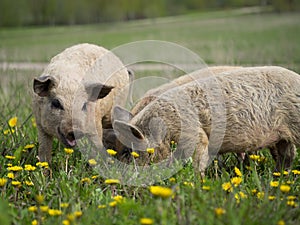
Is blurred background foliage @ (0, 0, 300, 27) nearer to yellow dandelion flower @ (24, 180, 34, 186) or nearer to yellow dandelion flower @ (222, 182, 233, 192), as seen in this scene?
yellow dandelion flower @ (24, 180, 34, 186)

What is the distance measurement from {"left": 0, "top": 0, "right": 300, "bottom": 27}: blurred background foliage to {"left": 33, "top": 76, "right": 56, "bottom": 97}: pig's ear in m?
29.3

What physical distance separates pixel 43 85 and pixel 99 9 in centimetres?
3810

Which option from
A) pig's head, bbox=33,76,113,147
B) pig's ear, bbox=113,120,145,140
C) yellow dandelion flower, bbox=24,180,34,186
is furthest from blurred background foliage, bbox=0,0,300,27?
yellow dandelion flower, bbox=24,180,34,186

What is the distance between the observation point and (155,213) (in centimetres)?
307

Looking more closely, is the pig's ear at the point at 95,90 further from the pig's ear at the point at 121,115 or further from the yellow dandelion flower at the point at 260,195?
the yellow dandelion flower at the point at 260,195

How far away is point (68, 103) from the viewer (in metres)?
4.89

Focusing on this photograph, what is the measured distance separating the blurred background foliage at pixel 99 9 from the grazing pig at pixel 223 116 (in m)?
29.8

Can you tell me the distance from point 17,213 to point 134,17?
47.8 meters

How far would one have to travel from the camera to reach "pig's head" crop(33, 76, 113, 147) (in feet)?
15.8

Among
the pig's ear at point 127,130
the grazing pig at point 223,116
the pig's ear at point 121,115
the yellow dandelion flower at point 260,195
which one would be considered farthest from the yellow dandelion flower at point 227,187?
the pig's ear at point 121,115

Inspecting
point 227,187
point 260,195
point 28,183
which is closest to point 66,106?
point 28,183

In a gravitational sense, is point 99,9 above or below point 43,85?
below

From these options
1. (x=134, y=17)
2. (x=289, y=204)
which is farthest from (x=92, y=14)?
(x=289, y=204)

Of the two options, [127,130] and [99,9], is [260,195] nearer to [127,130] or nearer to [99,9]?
[127,130]
